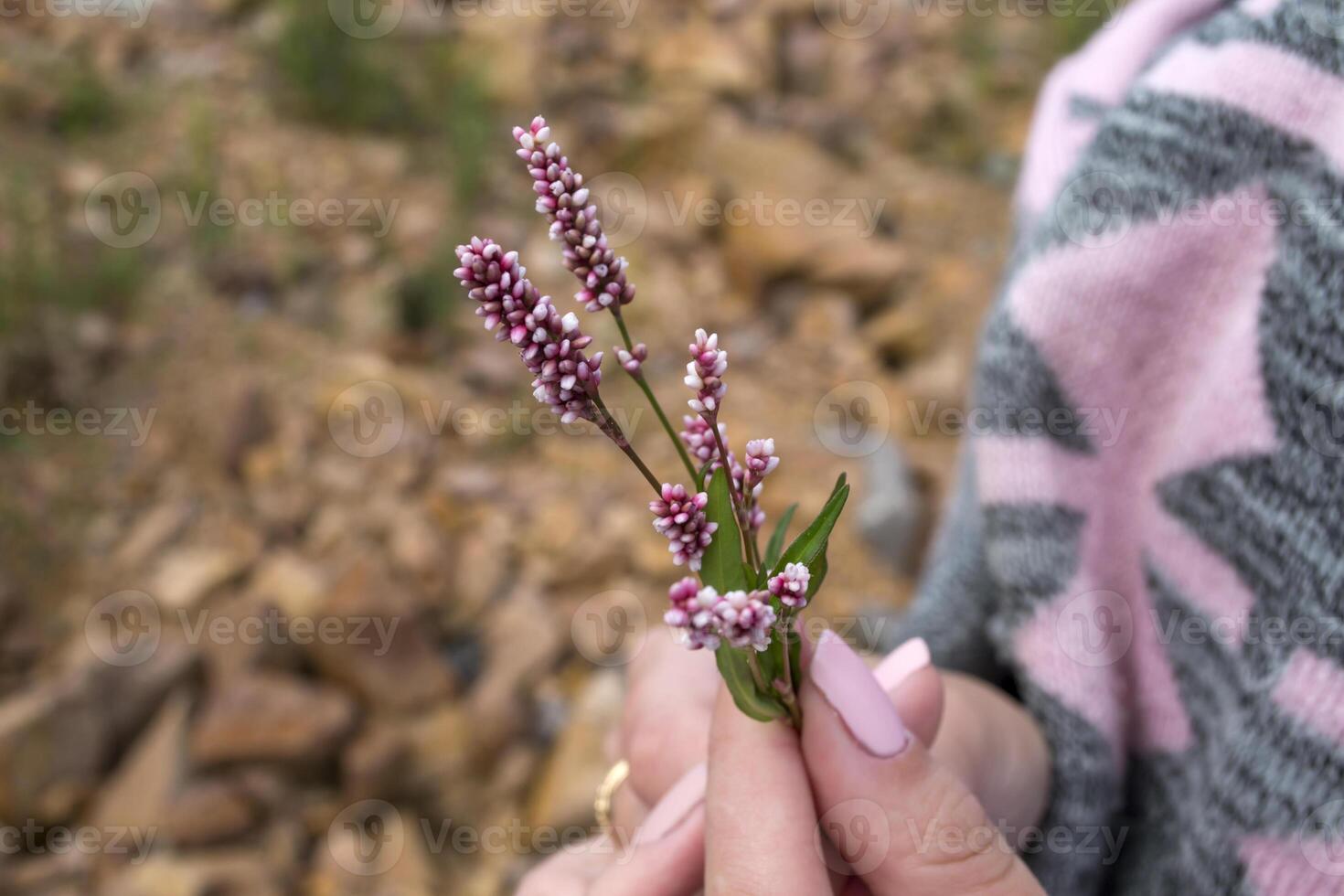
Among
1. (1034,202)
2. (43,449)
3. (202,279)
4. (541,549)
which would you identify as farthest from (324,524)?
(1034,202)

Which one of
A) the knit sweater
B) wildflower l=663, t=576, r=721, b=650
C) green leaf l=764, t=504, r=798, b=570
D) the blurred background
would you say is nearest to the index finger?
green leaf l=764, t=504, r=798, b=570

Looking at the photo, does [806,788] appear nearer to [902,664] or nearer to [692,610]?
[902,664]

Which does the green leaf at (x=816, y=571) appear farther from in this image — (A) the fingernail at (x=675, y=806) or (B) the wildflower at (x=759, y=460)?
(A) the fingernail at (x=675, y=806)

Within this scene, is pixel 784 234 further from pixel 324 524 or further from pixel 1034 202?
pixel 1034 202

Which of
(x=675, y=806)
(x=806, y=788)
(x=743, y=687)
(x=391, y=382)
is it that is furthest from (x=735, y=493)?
(x=391, y=382)

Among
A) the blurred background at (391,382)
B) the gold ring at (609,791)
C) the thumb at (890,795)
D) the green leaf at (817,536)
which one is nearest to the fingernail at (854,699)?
the thumb at (890,795)
